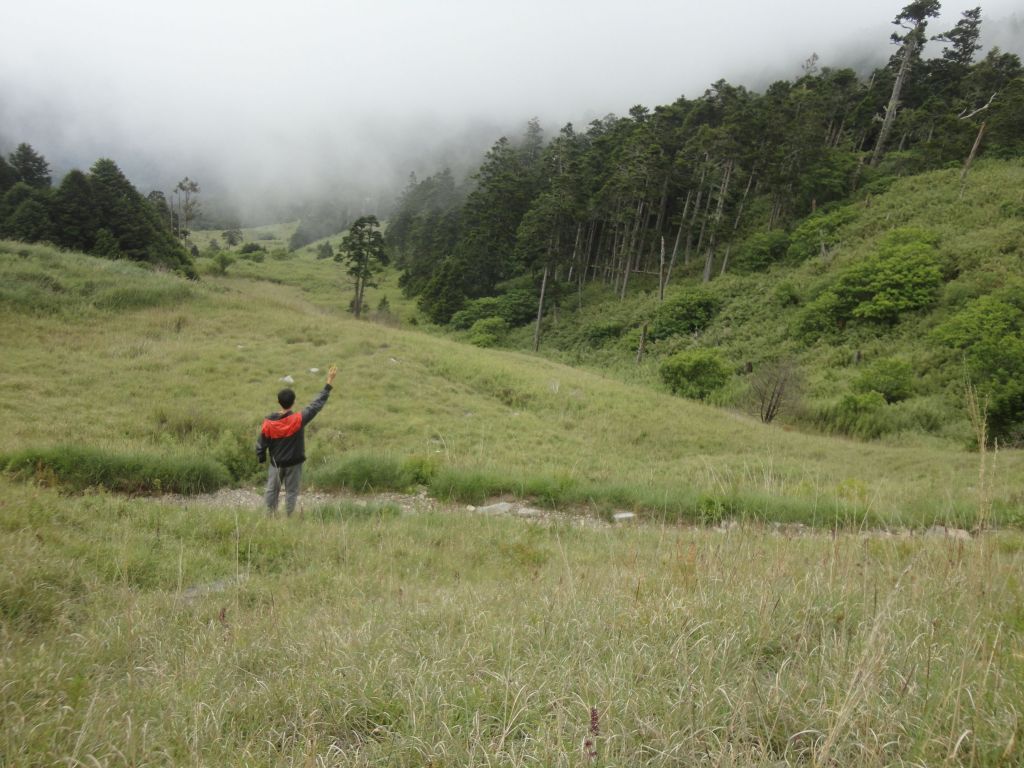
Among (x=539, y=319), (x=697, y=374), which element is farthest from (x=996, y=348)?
(x=539, y=319)

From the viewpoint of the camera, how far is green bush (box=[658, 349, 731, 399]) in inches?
1031

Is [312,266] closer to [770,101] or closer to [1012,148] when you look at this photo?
[770,101]

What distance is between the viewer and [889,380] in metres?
22.7

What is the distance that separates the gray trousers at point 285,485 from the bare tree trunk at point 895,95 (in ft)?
210

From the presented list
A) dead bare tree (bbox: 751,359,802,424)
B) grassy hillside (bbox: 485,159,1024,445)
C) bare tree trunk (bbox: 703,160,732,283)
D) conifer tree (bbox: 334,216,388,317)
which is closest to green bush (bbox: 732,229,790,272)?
grassy hillside (bbox: 485,159,1024,445)

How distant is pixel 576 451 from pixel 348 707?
1109 centimetres

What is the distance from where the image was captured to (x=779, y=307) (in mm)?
35312

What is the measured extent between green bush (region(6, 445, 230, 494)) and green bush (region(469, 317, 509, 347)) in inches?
1368

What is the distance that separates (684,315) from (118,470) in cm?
3580

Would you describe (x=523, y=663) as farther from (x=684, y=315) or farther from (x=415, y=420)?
(x=684, y=315)

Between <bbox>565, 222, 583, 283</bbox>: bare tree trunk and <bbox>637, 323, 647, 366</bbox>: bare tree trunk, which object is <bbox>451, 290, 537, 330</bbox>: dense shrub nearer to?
<bbox>565, 222, 583, 283</bbox>: bare tree trunk

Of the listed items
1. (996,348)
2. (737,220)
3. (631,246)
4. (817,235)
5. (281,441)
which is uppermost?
(737,220)

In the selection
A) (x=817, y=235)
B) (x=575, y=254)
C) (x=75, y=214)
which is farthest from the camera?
(x=575, y=254)

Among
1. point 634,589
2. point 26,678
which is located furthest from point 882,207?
point 26,678
